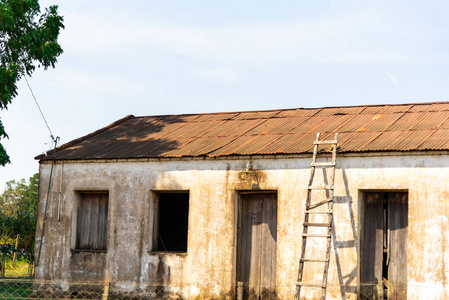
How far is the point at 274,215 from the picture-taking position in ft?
47.7

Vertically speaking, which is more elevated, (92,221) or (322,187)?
(322,187)

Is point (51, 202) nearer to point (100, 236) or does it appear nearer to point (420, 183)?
point (100, 236)

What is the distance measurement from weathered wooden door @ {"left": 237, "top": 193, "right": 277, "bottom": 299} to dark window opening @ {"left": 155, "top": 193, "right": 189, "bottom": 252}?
2.45 metres

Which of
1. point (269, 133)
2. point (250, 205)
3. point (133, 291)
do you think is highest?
point (269, 133)

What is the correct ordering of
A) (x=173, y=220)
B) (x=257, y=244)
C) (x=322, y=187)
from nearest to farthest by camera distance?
(x=322, y=187) → (x=257, y=244) → (x=173, y=220)

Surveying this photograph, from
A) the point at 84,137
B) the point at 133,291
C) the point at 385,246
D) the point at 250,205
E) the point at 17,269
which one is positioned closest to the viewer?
the point at 385,246

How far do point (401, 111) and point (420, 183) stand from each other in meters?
3.74

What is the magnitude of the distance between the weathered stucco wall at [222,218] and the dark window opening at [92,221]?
28 centimetres

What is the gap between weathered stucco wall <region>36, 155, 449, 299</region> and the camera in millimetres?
12781

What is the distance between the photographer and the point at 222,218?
1470 cm

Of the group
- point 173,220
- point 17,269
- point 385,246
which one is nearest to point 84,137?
point 173,220

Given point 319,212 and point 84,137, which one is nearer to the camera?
point 319,212

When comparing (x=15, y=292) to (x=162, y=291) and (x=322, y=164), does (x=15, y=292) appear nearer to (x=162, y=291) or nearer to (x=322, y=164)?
(x=162, y=291)

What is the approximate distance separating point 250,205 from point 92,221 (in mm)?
4225
